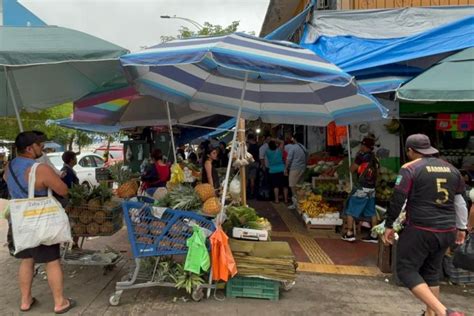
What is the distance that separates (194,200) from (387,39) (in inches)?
203

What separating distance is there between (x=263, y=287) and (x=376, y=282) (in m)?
1.61

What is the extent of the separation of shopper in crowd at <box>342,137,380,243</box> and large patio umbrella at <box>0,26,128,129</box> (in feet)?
13.0

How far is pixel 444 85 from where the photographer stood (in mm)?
5105

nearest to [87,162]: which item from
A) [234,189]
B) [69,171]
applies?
[69,171]

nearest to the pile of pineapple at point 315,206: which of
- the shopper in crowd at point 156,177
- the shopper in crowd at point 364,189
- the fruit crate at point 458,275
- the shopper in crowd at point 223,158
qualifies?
the shopper in crowd at point 364,189

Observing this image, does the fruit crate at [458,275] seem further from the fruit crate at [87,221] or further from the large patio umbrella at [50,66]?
the large patio umbrella at [50,66]

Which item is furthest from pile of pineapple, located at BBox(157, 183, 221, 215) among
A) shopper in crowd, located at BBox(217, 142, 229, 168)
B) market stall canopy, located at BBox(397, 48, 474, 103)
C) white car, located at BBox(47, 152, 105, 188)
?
white car, located at BBox(47, 152, 105, 188)

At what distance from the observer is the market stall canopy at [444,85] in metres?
4.95

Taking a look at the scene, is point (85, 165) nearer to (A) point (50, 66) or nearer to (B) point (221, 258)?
(A) point (50, 66)

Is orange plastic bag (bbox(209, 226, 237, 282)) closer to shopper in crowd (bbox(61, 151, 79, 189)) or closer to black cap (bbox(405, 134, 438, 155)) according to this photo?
black cap (bbox(405, 134, 438, 155))

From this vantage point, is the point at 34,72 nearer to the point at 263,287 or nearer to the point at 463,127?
the point at 263,287

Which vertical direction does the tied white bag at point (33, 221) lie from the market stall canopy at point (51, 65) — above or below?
below

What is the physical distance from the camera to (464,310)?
14.4ft

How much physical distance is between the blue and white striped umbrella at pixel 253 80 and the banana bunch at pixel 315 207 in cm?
260
